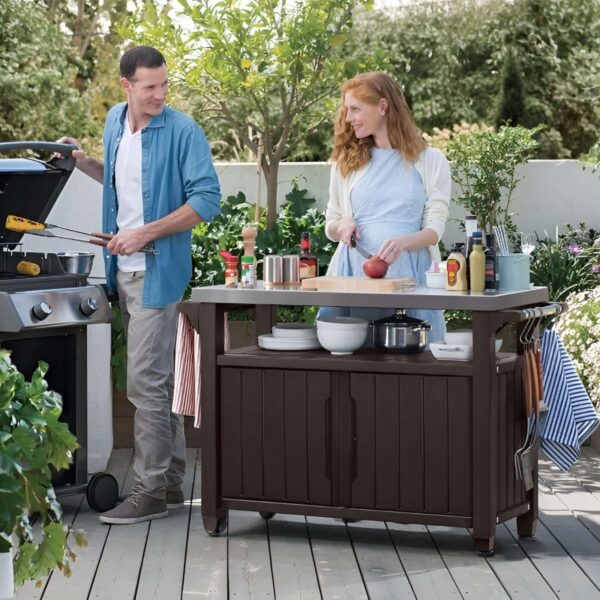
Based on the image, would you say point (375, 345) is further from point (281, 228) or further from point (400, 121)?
point (281, 228)

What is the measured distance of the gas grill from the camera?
16.2 ft

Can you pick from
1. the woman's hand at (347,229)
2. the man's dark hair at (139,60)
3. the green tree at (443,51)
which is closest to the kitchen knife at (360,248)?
the woman's hand at (347,229)

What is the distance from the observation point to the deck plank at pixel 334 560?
427cm

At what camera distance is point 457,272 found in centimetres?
466

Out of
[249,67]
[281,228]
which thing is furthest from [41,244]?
[249,67]

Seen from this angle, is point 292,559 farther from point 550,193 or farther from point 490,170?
point 550,193

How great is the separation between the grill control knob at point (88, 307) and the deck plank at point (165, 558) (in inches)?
32.7

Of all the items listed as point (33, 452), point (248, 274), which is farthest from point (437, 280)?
point (33, 452)

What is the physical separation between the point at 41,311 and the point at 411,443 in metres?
1.42

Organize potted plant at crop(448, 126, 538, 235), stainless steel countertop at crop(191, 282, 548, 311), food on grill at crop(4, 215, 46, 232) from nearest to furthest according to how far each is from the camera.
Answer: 1. stainless steel countertop at crop(191, 282, 548, 311)
2. food on grill at crop(4, 215, 46, 232)
3. potted plant at crop(448, 126, 538, 235)

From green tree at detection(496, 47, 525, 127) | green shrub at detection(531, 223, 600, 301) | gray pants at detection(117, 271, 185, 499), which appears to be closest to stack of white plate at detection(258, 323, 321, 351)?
gray pants at detection(117, 271, 185, 499)

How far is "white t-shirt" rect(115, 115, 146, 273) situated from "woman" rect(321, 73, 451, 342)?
75cm

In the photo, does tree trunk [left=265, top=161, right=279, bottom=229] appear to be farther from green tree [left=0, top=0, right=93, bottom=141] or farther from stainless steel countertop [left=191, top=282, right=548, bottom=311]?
green tree [left=0, top=0, right=93, bottom=141]

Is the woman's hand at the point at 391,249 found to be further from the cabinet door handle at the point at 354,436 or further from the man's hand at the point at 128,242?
the man's hand at the point at 128,242
